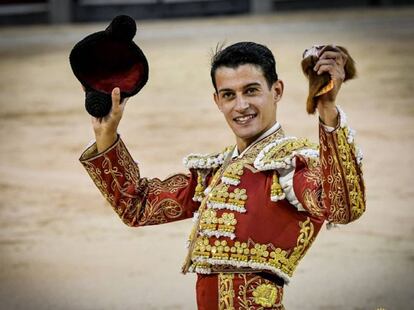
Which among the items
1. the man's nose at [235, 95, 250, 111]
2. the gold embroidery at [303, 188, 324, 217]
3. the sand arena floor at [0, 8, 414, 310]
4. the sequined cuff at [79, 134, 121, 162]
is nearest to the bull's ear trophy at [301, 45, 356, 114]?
the gold embroidery at [303, 188, 324, 217]

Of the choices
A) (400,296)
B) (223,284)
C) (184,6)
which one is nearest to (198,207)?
(223,284)

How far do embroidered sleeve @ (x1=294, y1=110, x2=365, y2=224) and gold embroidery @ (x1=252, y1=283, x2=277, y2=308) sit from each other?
29cm

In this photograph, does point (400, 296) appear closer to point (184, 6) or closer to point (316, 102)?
point (316, 102)

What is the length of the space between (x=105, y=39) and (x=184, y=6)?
15.8 m

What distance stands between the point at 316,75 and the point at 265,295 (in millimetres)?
570

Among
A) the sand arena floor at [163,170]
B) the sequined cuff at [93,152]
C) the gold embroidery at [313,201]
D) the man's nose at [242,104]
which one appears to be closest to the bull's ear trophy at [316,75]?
the gold embroidery at [313,201]

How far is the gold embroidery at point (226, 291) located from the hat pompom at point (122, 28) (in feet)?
1.88

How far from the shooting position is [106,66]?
2.52 metres

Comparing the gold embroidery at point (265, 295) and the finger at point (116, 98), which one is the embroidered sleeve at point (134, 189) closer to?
the finger at point (116, 98)

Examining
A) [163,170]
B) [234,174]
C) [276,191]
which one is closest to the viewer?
[276,191]

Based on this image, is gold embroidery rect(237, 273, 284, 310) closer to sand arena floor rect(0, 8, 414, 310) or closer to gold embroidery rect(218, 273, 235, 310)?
gold embroidery rect(218, 273, 235, 310)

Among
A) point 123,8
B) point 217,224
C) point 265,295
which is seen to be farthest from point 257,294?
point 123,8

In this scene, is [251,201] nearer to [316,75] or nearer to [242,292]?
[242,292]

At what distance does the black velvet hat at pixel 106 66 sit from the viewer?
8.18ft
